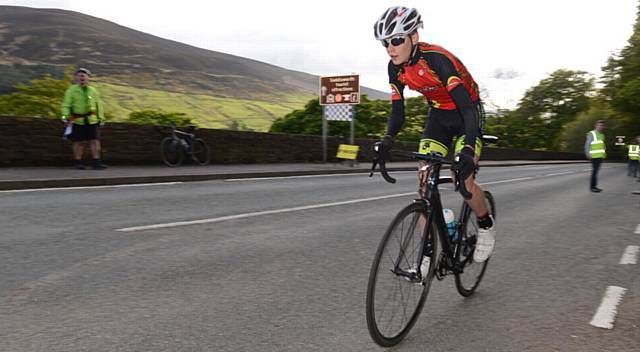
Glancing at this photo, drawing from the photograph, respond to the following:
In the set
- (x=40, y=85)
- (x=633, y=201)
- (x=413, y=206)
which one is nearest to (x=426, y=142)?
(x=413, y=206)

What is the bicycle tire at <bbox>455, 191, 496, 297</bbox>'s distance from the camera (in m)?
3.67

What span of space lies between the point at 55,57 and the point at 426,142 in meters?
143

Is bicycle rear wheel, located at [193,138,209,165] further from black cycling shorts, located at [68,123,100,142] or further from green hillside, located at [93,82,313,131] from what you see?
green hillside, located at [93,82,313,131]

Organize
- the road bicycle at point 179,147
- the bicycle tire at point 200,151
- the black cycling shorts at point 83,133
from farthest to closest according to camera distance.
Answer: the bicycle tire at point 200,151 < the road bicycle at point 179,147 < the black cycling shorts at point 83,133

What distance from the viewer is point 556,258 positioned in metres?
5.39

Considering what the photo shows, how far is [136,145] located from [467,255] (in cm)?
1188

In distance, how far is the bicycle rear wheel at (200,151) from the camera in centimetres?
1534

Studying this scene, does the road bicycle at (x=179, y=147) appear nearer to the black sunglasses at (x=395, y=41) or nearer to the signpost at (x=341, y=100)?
the signpost at (x=341, y=100)

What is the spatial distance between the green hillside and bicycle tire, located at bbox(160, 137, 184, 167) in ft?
249

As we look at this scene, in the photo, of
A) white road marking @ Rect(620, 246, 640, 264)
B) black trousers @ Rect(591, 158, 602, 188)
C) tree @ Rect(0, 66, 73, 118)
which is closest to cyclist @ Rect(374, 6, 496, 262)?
white road marking @ Rect(620, 246, 640, 264)

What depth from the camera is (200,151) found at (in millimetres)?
15523

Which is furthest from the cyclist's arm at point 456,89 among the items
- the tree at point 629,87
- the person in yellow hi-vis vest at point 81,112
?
the tree at point 629,87

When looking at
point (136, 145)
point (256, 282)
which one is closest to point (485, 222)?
point (256, 282)

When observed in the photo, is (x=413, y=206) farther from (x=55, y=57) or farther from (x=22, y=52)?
(x=22, y=52)
